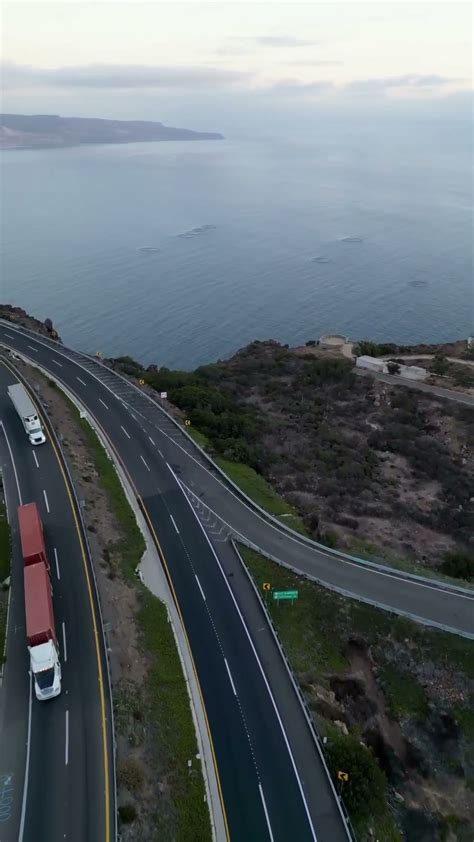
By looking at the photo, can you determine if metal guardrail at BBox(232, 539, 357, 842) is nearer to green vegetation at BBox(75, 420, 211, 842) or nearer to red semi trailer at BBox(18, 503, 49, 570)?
green vegetation at BBox(75, 420, 211, 842)

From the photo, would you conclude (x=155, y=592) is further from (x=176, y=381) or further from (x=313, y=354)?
(x=313, y=354)

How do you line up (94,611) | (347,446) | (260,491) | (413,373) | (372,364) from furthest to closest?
(372,364), (413,373), (347,446), (260,491), (94,611)

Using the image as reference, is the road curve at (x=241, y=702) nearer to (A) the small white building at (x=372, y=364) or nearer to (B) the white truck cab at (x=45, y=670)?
(B) the white truck cab at (x=45, y=670)

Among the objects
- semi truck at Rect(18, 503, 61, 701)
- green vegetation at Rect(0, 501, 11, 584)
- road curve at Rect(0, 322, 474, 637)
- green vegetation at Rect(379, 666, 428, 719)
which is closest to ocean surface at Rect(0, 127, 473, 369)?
road curve at Rect(0, 322, 474, 637)

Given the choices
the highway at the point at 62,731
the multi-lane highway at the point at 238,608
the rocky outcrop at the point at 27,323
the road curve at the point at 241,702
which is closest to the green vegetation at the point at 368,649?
the multi-lane highway at the point at 238,608

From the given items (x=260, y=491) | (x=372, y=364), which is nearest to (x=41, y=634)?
(x=260, y=491)

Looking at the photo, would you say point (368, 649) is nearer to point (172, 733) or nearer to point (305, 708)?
point (305, 708)

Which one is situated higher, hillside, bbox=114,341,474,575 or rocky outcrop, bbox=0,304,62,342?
rocky outcrop, bbox=0,304,62,342
